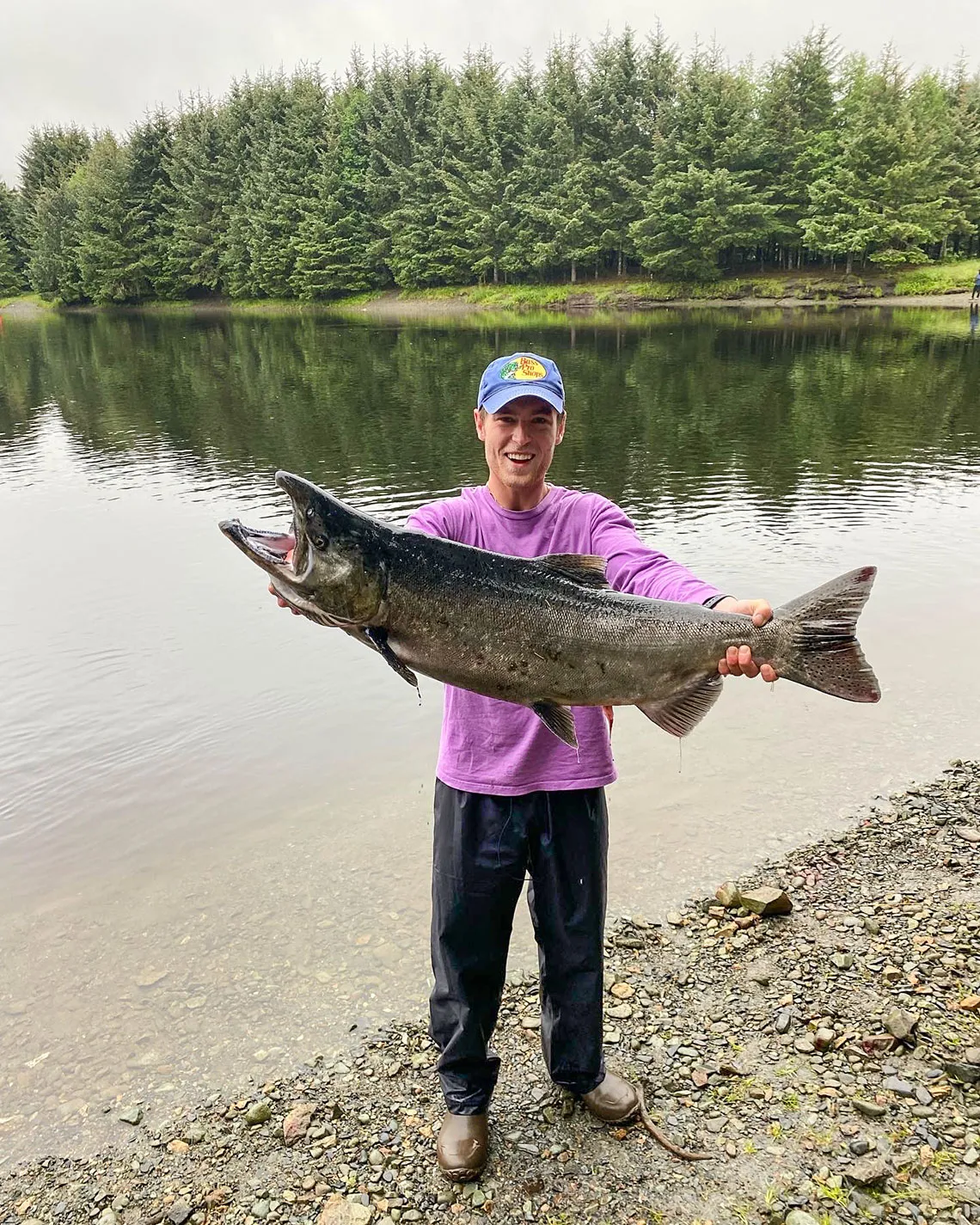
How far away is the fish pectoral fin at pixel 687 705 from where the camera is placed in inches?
144

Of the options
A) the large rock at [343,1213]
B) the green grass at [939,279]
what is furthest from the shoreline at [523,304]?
the large rock at [343,1213]

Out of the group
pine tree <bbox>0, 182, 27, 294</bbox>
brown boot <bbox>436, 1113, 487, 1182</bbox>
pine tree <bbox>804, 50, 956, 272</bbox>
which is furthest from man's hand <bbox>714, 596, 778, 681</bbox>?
pine tree <bbox>0, 182, 27, 294</bbox>

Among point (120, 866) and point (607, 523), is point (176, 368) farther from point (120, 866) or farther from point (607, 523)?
point (607, 523)

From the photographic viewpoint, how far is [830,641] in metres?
3.52

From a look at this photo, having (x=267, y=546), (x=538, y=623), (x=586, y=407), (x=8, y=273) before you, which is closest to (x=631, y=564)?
(x=538, y=623)

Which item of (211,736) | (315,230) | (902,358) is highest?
(315,230)

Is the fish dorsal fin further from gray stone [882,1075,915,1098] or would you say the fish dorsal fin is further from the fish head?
gray stone [882,1075,915,1098]

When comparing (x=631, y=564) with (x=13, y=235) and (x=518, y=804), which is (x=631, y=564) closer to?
(x=518, y=804)

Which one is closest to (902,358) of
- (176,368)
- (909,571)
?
(909,571)

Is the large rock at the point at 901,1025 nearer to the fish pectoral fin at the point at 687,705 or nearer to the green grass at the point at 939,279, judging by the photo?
the fish pectoral fin at the point at 687,705

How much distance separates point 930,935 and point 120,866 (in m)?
5.94

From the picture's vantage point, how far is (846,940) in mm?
5250

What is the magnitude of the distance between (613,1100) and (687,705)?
6.44 ft

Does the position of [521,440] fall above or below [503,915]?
above
